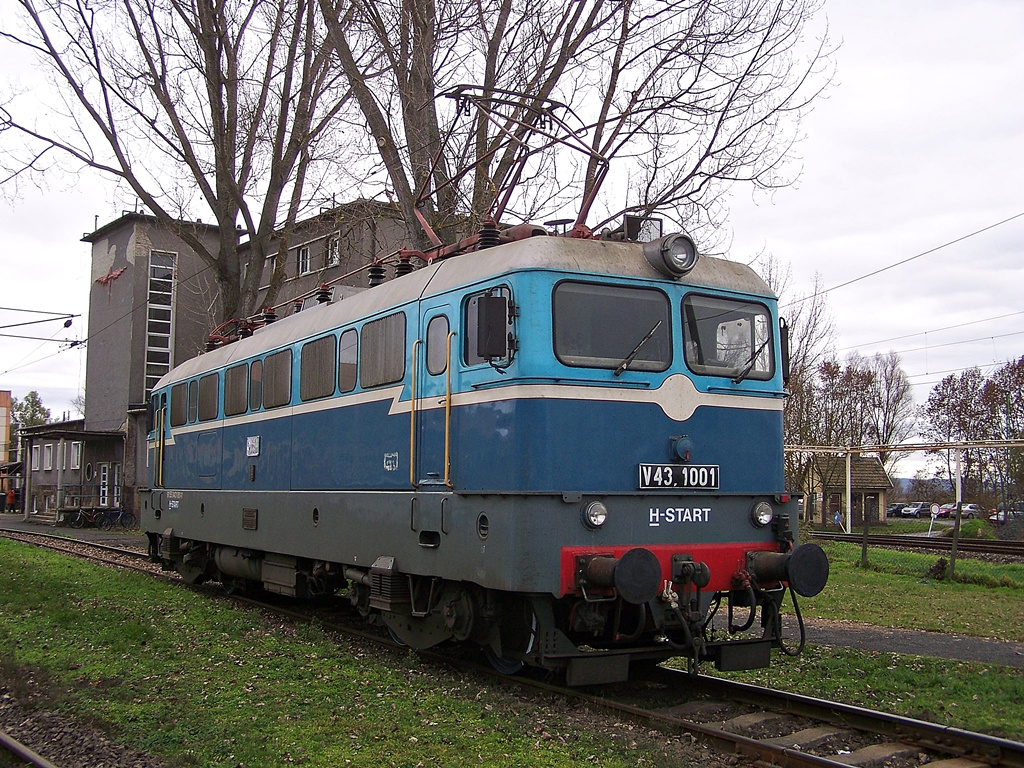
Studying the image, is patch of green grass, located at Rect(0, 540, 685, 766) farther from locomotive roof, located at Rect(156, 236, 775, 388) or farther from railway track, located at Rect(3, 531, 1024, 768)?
locomotive roof, located at Rect(156, 236, 775, 388)

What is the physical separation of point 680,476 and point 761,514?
835 mm

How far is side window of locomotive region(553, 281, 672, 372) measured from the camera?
7.20m

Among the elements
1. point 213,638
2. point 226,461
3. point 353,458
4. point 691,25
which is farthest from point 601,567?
point 691,25

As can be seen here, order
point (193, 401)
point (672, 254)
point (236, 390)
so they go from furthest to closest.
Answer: point (193, 401) → point (236, 390) → point (672, 254)

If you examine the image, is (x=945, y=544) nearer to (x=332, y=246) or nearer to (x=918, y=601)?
(x=918, y=601)

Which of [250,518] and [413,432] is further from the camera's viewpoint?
[250,518]

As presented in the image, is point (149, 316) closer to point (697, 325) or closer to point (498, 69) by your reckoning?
point (498, 69)

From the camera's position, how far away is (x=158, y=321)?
3691 cm

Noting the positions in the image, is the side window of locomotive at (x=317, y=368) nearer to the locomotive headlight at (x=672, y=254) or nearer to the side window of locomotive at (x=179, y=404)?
the locomotive headlight at (x=672, y=254)

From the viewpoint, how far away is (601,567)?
265 inches

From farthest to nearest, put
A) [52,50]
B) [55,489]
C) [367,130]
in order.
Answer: [55,489] → [52,50] → [367,130]

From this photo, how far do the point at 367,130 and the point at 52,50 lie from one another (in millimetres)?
7006

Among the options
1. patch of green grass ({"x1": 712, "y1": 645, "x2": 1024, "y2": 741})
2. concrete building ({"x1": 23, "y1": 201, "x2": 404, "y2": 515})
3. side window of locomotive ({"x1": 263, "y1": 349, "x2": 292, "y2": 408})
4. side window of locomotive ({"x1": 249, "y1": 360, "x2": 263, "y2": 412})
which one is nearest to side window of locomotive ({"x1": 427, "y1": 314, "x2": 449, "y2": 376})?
side window of locomotive ({"x1": 263, "y1": 349, "x2": 292, "y2": 408})

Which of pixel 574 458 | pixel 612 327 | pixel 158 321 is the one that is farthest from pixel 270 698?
pixel 158 321
